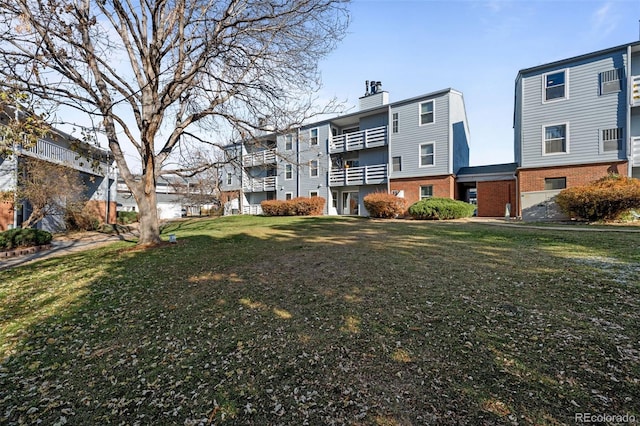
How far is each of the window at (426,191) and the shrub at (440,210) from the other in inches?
141

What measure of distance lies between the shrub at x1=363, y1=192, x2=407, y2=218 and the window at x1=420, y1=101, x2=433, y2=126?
6680 millimetres

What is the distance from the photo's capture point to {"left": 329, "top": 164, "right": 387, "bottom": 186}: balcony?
23.1 meters

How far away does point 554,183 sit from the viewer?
16672mm

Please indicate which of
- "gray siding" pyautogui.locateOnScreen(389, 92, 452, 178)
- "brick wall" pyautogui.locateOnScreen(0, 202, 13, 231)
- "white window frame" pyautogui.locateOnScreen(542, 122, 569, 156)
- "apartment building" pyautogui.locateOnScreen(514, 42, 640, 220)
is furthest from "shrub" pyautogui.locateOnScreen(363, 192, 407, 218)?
"brick wall" pyautogui.locateOnScreen(0, 202, 13, 231)

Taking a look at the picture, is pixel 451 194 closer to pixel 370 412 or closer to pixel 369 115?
pixel 369 115

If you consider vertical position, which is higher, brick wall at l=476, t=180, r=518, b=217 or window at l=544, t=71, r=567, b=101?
window at l=544, t=71, r=567, b=101

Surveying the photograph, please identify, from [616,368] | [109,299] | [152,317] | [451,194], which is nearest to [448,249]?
[616,368]

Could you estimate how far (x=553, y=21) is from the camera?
33.7 ft

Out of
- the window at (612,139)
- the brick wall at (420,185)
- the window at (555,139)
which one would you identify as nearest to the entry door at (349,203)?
the brick wall at (420,185)

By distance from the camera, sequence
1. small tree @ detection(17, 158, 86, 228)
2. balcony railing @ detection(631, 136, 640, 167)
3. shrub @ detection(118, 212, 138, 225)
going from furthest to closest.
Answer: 1. shrub @ detection(118, 212, 138, 225)
2. balcony railing @ detection(631, 136, 640, 167)
3. small tree @ detection(17, 158, 86, 228)

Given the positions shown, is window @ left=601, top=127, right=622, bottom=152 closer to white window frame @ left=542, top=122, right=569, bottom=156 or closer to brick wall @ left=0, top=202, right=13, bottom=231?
white window frame @ left=542, top=122, right=569, bottom=156

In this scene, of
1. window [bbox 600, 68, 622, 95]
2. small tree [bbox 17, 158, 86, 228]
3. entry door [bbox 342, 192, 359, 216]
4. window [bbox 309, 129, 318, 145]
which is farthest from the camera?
window [bbox 309, 129, 318, 145]

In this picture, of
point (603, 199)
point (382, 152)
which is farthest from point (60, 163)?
point (603, 199)

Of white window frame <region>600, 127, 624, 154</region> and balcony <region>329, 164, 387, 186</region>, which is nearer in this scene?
white window frame <region>600, 127, 624, 154</region>
